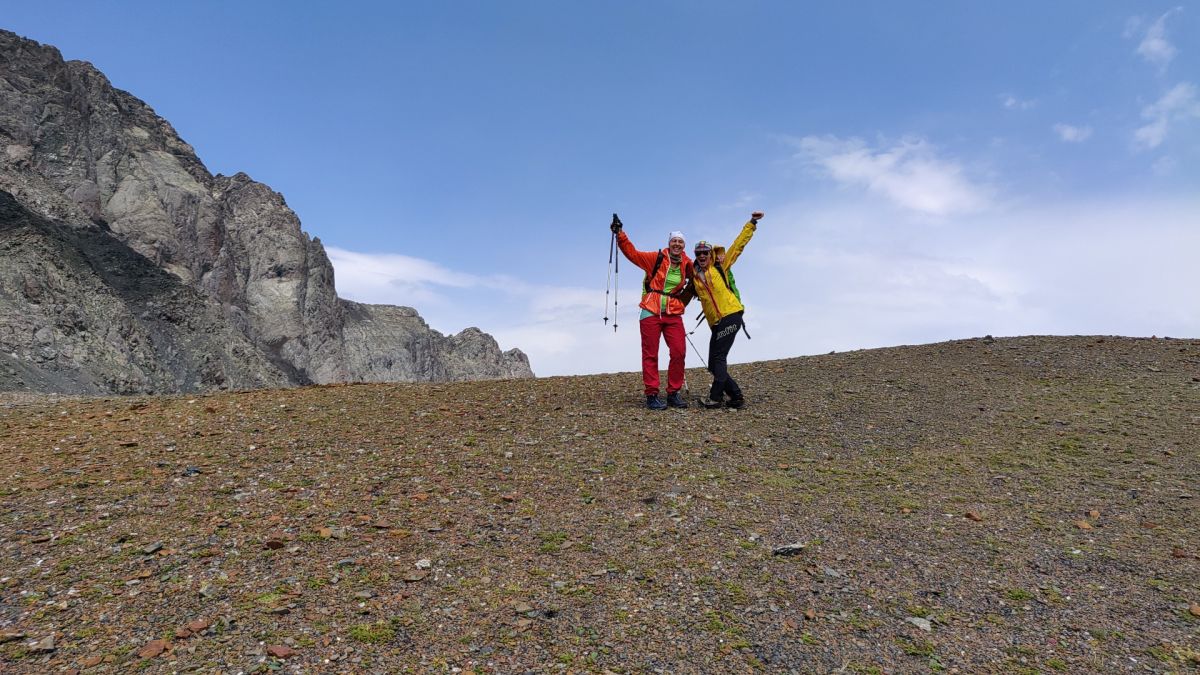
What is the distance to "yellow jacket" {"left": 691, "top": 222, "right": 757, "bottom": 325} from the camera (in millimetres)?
10984

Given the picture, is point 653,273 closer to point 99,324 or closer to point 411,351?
point 99,324

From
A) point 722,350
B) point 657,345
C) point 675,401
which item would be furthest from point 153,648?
point 722,350

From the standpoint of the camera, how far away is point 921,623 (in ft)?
16.0

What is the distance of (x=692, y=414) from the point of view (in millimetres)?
10773

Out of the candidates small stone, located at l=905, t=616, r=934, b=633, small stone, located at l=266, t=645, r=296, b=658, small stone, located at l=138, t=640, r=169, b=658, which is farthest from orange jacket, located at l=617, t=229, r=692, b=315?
small stone, located at l=138, t=640, r=169, b=658

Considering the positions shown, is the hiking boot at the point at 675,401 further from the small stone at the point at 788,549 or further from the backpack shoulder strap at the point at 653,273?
the small stone at the point at 788,549

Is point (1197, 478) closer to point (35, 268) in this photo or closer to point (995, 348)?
point (995, 348)

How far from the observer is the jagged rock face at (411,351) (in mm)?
91125

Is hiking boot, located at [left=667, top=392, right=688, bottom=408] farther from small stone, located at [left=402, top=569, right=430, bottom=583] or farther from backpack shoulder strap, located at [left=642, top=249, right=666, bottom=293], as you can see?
small stone, located at [left=402, top=569, right=430, bottom=583]

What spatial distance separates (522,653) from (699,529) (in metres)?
2.45

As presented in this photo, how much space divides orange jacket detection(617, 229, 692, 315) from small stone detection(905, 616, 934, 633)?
638cm

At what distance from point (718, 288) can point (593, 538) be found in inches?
232

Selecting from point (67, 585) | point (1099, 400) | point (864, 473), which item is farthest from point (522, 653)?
point (1099, 400)

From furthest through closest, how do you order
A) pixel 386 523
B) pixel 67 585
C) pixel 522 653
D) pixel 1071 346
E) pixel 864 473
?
1. pixel 1071 346
2. pixel 864 473
3. pixel 386 523
4. pixel 67 585
5. pixel 522 653
